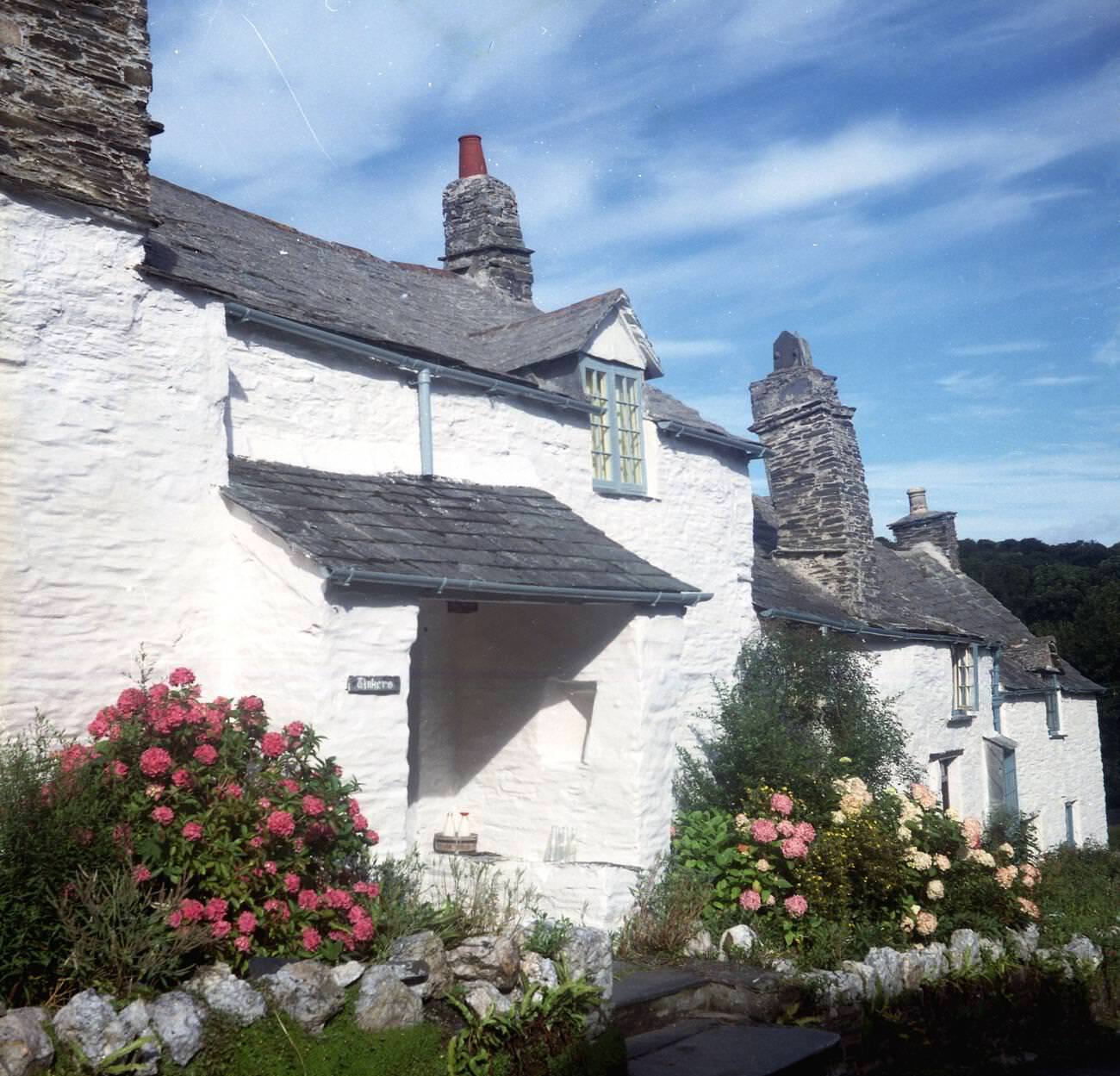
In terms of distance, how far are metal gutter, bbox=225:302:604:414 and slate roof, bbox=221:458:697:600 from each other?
3.16 ft

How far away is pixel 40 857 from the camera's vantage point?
17.0 ft

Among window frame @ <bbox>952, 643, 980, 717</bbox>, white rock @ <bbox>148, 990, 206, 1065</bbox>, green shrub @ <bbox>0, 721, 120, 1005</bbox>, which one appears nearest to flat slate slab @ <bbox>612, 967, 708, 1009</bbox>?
white rock @ <bbox>148, 990, 206, 1065</bbox>

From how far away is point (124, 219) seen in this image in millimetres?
7566

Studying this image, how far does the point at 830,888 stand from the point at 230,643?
190 inches

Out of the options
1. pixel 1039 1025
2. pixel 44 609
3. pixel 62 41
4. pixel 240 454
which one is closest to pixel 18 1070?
pixel 44 609

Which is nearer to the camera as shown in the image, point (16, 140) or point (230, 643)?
point (16, 140)

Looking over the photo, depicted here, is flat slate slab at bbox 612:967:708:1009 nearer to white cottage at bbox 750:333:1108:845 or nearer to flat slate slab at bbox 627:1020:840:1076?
flat slate slab at bbox 627:1020:840:1076

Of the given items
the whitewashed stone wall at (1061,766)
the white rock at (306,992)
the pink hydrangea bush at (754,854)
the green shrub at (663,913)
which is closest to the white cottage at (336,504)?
the green shrub at (663,913)

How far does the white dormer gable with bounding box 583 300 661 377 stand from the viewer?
11859 mm

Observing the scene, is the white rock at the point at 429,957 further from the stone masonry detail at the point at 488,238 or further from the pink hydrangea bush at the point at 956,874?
the stone masonry detail at the point at 488,238

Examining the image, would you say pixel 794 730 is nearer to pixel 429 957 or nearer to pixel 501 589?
pixel 501 589

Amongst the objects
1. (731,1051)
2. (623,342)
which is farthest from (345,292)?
(731,1051)

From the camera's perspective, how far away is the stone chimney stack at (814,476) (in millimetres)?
16750

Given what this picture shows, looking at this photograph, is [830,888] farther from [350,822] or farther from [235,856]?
[235,856]
